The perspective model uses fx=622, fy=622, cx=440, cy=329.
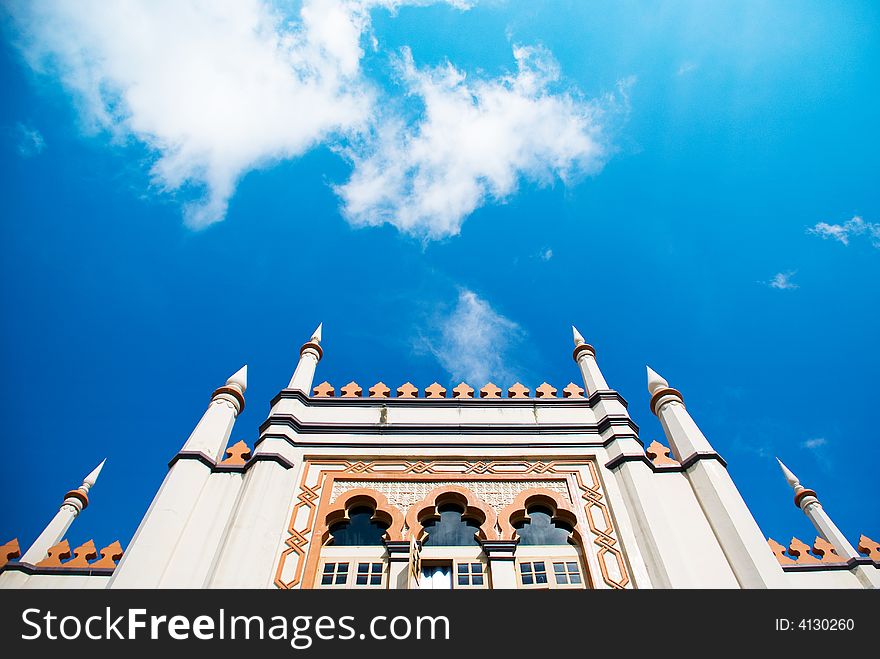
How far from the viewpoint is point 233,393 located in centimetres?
1020

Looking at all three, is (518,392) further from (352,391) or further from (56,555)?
(56,555)

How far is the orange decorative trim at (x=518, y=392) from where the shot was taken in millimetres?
10898

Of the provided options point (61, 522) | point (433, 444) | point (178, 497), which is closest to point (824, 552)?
point (433, 444)

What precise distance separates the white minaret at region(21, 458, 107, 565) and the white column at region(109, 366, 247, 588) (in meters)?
2.33

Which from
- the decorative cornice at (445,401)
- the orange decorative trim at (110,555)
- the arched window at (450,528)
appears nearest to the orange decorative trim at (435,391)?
the decorative cornice at (445,401)

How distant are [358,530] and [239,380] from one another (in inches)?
147

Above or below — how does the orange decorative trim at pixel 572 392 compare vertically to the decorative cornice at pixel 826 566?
above

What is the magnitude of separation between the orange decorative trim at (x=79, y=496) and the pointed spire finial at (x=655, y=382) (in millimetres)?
9973

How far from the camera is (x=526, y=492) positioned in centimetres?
873

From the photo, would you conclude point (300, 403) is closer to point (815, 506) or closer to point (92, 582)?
point (92, 582)

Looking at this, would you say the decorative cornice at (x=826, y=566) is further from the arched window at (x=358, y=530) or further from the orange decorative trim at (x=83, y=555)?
the orange decorative trim at (x=83, y=555)

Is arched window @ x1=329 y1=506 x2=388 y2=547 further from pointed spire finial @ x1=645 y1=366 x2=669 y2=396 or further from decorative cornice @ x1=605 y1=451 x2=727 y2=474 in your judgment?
pointed spire finial @ x1=645 y1=366 x2=669 y2=396
